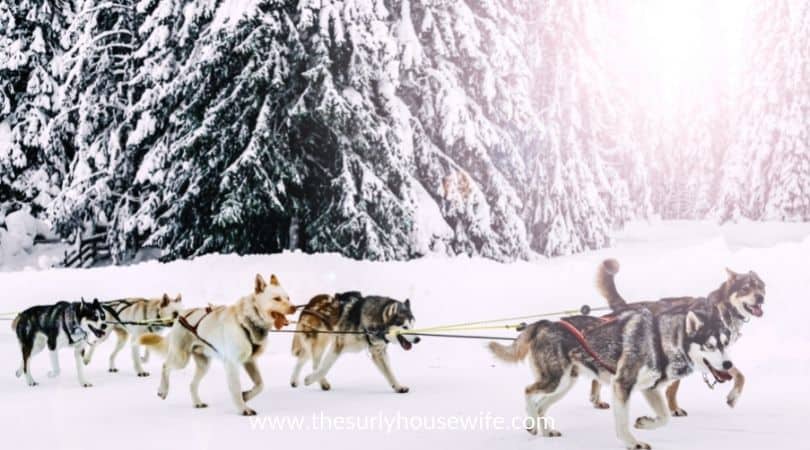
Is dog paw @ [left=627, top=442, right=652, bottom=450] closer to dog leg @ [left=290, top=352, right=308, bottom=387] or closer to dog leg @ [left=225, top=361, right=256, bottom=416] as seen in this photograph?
dog leg @ [left=225, top=361, right=256, bottom=416]

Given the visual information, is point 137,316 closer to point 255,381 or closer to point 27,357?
point 27,357

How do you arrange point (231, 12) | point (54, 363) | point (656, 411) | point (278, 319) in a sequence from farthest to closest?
point (231, 12), point (54, 363), point (278, 319), point (656, 411)

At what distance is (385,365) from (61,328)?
12.4ft

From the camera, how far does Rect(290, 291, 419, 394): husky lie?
730 cm

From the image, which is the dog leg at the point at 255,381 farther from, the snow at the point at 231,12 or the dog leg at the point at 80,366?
the snow at the point at 231,12

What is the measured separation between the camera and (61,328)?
8406 millimetres

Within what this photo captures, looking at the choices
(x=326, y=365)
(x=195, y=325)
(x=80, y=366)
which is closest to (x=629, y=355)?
(x=326, y=365)

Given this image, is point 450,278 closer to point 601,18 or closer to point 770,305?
point 770,305

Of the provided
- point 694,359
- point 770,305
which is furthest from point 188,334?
point 770,305

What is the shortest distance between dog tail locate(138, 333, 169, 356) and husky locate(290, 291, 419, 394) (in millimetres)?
1371

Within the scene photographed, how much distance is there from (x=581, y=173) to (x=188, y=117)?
1276 centimetres

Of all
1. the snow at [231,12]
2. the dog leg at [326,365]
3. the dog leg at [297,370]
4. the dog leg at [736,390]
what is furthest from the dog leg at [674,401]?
the snow at [231,12]

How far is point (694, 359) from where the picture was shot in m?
4.85

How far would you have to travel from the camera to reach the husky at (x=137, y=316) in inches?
355
